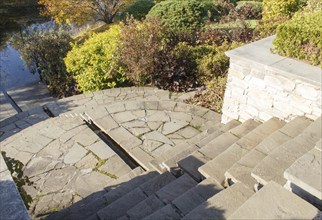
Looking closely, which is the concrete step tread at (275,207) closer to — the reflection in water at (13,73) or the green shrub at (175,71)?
the green shrub at (175,71)

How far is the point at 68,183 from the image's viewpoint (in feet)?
12.9

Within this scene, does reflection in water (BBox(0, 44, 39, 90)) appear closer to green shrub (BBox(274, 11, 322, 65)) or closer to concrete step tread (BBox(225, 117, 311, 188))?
green shrub (BBox(274, 11, 322, 65))

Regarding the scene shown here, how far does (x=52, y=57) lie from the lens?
793 centimetres

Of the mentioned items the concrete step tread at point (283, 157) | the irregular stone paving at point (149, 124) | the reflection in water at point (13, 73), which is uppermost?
the concrete step tread at point (283, 157)

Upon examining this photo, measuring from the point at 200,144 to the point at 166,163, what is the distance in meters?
0.64

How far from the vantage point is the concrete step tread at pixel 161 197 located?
114 inches

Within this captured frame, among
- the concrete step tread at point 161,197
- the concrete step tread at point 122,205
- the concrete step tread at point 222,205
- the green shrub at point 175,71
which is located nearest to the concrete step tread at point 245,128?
the concrete step tread at point 161,197

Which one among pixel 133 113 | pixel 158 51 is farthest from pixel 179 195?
pixel 158 51

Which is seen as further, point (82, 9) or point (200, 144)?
point (82, 9)

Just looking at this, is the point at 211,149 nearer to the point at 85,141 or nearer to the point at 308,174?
the point at 308,174

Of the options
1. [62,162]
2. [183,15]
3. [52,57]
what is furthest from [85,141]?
[183,15]

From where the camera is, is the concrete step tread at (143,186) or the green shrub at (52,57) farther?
the green shrub at (52,57)

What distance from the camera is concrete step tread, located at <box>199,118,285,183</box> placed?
10.2 feet

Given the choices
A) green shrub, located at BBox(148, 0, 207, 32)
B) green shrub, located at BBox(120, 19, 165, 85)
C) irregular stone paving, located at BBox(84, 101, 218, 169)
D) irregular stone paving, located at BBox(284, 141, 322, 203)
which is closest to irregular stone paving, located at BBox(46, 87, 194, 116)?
green shrub, located at BBox(120, 19, 165, 85)
